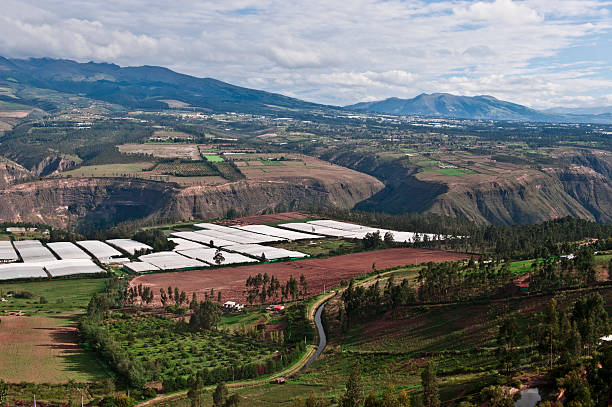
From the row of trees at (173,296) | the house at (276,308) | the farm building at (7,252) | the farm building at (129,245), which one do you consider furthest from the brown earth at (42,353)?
the farm building at (129,245)

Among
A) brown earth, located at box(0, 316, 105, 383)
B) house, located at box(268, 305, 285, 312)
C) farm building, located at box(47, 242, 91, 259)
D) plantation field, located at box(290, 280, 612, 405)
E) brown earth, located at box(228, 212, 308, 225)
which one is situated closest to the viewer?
plantation field, located at box(290, 280, 612, 405)

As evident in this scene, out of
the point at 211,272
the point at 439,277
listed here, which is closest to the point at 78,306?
the point at 211,272

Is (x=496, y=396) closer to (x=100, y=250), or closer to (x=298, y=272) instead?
(x=298, y=272)

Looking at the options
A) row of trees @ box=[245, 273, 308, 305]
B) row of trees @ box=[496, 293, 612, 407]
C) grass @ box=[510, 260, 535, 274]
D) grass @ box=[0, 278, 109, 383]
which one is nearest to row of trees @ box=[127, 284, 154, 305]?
grass @ box=[0, 278, 109, 383]

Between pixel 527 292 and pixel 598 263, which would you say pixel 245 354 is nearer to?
pixel 527 292

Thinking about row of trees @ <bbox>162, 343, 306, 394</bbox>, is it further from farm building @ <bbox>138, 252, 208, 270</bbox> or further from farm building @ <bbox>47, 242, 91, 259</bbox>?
farm building @ <bbox>47, 242, 91, 259</bbox>

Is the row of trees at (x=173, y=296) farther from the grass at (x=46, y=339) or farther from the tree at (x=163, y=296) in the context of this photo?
the grass at (x=46, y=339)
